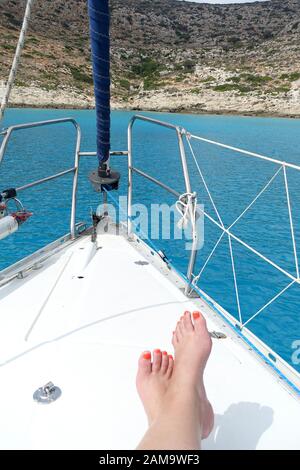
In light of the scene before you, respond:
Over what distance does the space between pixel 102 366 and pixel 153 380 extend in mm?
508

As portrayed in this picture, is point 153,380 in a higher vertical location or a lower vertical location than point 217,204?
lower

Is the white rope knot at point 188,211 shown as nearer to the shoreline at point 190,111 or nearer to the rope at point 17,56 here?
the rope at point 17,56

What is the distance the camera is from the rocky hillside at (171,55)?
40.1 meters

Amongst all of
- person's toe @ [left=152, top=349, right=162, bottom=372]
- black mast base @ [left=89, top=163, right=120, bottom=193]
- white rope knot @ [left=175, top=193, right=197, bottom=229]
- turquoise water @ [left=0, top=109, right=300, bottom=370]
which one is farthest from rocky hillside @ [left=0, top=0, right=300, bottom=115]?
person's toe @ [left=152, top=349, right=162, bottom=372]

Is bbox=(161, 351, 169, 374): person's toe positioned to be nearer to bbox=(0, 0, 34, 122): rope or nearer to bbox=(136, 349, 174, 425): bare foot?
bbox=(136, 349, 174, 425): bare foot

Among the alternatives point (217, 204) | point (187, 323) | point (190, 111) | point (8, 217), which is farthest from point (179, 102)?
point (187, 323)

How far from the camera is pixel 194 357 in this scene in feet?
4.73

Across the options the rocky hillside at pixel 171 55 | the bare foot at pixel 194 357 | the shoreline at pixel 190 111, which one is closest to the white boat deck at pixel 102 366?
the bare foot at pixel 194 357

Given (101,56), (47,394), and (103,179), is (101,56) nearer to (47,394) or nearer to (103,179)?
(103,179)

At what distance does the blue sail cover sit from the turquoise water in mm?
2916

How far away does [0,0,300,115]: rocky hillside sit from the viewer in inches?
1577

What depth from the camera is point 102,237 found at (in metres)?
3.72
